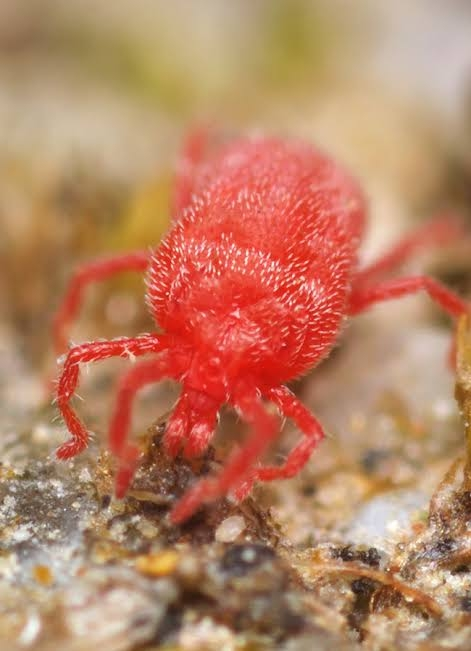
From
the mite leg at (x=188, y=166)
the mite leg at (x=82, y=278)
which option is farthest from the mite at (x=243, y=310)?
the mite leg at (x=82, y=278)

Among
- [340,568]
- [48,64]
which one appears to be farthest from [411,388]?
[48,64]

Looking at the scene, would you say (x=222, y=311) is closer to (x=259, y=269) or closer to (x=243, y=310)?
(x=243, y=310)

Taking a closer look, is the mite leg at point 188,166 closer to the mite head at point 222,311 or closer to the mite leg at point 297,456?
the mite head at point 222,311

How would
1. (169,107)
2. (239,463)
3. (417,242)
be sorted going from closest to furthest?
(239,463) → (417,242) → (169,107)

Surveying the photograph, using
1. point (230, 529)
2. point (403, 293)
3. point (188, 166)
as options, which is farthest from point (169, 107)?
point (230, 529)

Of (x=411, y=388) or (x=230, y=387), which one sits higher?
(x=411, y=388)

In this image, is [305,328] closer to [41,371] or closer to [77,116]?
[41,371]
